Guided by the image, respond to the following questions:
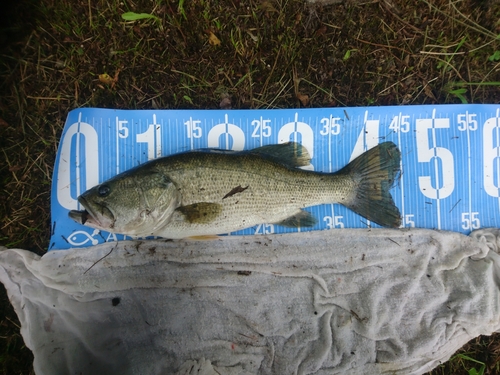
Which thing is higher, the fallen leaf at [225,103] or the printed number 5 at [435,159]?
the fallen leaf at [225,103]

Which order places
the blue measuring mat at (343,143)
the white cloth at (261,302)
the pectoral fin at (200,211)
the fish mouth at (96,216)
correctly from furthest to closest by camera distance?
the blue measuring mat at (343,143)
the white cloth at (261,302)
the pectoral fin at (200,211)
the fish mouth at (96,216)

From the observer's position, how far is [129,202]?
2.38 meters

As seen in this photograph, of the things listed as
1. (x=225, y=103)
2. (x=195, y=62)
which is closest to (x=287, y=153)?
(x=225, y=103)

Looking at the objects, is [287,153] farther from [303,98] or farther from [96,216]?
[96,216]

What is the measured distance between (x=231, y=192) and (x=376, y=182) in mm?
1258

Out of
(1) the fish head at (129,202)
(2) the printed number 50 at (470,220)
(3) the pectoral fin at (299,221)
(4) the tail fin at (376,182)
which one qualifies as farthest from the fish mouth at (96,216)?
(2) the printed number 50 at (470,220)

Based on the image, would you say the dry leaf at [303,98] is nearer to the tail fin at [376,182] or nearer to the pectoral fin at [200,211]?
the tail fin at [376,182]

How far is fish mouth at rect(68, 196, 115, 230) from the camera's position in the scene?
2344 millimetres

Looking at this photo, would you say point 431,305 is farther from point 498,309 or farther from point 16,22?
point 16,22

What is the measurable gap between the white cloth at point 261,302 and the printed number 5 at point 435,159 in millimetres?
406

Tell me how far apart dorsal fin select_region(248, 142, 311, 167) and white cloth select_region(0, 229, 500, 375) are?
0.71 m

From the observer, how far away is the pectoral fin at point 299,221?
8.93 ft

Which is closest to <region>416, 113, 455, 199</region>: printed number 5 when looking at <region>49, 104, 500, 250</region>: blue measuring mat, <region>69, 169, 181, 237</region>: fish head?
<region>49, 104, 500, 250</region>: blue measuring mat

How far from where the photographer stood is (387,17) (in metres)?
2.98
